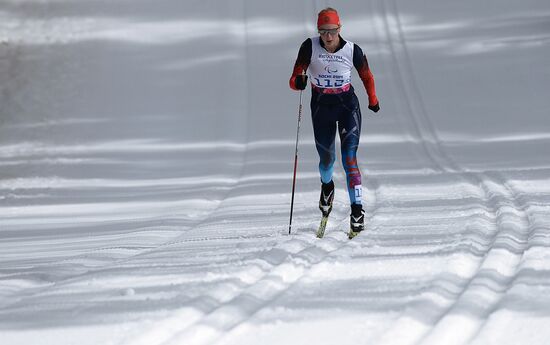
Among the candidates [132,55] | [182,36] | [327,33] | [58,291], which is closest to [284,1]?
[182,36]

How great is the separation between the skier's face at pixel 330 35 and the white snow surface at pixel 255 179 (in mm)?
1539

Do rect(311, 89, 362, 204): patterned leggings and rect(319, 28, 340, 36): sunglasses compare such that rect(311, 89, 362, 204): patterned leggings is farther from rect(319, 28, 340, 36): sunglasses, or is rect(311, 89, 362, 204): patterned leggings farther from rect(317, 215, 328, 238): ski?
rect(319, 28, 340, 36): sunglasses

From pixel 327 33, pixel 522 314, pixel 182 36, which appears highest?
pixel 182 36

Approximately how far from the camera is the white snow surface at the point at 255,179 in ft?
18.8

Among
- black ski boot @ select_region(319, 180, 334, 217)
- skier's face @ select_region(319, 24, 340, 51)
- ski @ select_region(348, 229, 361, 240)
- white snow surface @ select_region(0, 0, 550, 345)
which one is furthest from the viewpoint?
black ski boot @ select_region(319, 180, 334, 217)

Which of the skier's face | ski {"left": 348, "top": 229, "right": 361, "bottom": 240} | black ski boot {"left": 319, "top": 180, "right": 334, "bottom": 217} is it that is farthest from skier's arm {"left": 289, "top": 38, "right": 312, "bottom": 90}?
ski {"left": 348, "top": 229, "right": 361, "bottom": 240}

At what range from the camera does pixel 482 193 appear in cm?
1134

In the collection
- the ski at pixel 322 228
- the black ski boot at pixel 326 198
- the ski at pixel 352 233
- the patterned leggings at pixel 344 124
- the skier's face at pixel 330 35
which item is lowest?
the ski at pixel 352 233

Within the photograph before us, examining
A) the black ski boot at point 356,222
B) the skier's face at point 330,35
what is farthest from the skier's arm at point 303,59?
the black ski boot at point 356,222

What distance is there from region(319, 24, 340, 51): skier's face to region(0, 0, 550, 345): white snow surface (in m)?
1.54

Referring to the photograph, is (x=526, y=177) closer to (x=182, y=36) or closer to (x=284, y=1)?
(x=182, y=36)

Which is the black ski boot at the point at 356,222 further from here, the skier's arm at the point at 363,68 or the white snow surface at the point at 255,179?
the skier's arm at the point at 363,68

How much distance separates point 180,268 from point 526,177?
6442 mm

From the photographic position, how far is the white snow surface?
5.73m
